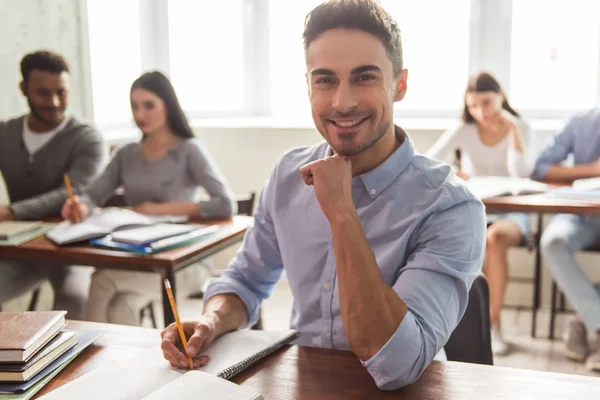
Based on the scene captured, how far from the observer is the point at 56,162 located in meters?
2.77

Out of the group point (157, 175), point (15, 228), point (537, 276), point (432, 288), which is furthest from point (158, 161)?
point (537, 276)

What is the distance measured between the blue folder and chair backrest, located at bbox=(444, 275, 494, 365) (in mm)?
741

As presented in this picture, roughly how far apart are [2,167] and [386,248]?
2.29 meters

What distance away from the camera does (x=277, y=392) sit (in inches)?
38.9

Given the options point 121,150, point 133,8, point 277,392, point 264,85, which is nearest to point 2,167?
point 121,150

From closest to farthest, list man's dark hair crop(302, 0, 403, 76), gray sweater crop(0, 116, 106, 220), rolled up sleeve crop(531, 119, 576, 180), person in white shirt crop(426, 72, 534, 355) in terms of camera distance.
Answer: man's dark hair crop(302, 0, 403, 76), gray sweater crop(0, 116, 106, 220), person in white shirt crop(426, 72, 534, 355), rolled up sleeve crop(531, 119, 576, 180)

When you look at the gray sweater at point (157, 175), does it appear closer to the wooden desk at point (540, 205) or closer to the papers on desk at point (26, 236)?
the papers on desk at point (26, 236)

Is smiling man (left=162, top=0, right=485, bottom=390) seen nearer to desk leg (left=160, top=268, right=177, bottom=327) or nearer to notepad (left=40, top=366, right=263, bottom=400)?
notepad (left=40, top=366, right=263, bottom=400)

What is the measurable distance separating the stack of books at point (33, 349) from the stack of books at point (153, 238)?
803mm

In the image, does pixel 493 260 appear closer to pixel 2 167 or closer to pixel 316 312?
pixel 316 312

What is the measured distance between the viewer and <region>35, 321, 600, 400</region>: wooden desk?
0.97m

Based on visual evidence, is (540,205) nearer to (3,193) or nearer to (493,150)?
(493,150)

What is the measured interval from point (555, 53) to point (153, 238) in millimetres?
2953

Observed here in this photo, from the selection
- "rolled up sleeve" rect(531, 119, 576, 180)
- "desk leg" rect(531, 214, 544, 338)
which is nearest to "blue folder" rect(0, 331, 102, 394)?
"desk leg" rect(531, 214, 544, 338)
